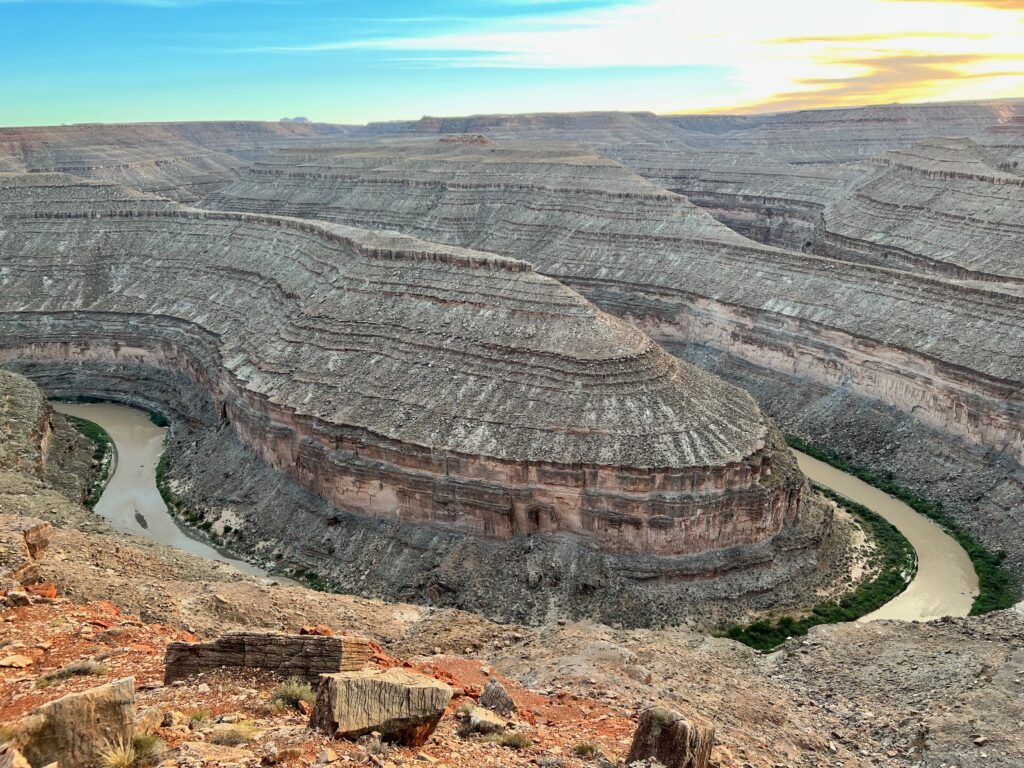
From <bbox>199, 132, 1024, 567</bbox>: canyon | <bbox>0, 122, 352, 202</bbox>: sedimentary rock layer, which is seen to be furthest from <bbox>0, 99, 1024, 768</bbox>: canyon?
<bbox>0, 122, 352, 202</bbox>: sedimentary rock layer

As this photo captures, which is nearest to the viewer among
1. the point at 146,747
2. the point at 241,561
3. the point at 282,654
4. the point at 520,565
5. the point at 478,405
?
the point at 146,747

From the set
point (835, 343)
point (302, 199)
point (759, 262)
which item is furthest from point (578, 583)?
point (302, 199)

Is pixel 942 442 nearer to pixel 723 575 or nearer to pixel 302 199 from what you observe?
pixel 723 575

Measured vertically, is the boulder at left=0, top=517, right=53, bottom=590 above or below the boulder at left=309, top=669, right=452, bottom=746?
below

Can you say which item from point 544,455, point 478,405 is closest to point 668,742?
point 544,455

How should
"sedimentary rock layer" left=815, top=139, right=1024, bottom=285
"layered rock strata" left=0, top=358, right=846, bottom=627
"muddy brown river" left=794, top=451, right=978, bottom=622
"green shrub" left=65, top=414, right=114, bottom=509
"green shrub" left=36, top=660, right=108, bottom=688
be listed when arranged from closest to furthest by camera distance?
"green shrub" left=36, top=660, right=108, bottom=688 < "layered rock strata" left=0, top=358, right=846, bottom=627 < "muddy brown river" left=794, top=451, right=978, bottom=622 < "green shrub" left=65, top=414, right=114, bottom=509 < "sedimentary rock layer" left=815, top=139, right=1024, bottom=285

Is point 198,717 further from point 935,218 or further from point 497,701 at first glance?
point 935,218

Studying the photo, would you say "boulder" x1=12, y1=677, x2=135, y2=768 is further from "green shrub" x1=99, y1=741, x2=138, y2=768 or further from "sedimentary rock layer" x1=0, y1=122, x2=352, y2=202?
"sedimentary rock layer" x1=0, y1=122, x2=352, y2=202
